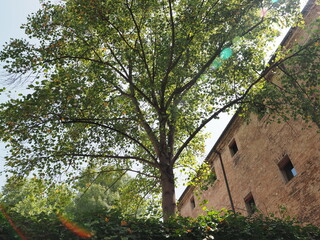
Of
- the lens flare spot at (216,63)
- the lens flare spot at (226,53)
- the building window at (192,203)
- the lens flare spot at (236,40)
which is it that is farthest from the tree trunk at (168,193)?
the building window at (192,203)

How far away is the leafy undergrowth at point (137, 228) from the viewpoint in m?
3.77

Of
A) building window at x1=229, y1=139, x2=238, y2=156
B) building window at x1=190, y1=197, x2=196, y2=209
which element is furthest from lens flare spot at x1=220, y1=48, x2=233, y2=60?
building window at x1=190, y1=197, x2=196, y2=209

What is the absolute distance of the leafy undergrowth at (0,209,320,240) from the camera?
12.4ft

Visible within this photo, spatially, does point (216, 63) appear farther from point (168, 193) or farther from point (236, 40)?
point (168, 193)

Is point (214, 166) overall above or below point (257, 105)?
above

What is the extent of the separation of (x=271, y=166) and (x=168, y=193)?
6218mm

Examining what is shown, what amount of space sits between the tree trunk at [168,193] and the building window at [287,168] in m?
5.72

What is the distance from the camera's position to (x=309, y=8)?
11758 millimetres

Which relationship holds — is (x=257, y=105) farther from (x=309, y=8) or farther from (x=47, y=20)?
(x=47, y=20)

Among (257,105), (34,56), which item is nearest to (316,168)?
(257,105)

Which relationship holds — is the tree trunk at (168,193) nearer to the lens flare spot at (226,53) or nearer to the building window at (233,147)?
the lens flare spot at (226,53)

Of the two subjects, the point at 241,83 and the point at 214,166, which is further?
the point at 214,166

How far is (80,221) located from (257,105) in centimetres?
728

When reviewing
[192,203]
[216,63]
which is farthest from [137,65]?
[192,203]
